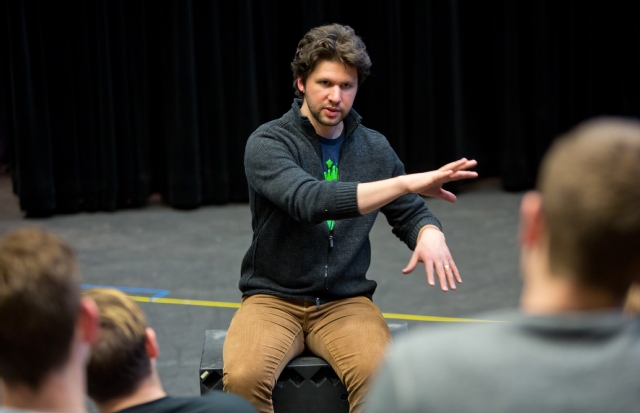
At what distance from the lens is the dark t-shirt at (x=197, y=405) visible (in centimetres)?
144

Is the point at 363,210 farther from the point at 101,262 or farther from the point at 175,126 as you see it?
the point at 175,126

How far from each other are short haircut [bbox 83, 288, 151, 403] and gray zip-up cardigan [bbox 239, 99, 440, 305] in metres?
1.00

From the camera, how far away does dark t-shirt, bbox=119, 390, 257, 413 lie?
144cm

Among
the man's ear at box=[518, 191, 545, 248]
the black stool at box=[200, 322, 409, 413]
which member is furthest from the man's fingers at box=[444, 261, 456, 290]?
the man's ear at box=[518, 191, 545, 248]

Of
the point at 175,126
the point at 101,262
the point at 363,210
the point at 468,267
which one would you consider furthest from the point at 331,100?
the point at 175,126

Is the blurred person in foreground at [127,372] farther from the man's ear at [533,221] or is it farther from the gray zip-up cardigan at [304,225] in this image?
the gray zip-up cardigan at [304,225]

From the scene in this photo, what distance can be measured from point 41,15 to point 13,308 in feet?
16.1

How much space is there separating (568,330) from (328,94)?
5.81 ft

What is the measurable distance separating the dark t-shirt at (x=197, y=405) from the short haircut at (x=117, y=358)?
47mm

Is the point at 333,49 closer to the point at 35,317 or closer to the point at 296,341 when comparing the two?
the point at 296,341

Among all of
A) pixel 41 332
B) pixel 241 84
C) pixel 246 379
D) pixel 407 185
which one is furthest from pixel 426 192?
pixel 241 84

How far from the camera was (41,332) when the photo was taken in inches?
43.9

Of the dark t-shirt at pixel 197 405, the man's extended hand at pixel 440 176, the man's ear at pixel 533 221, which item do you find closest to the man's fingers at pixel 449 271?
the man's extended hand at pixel 440 176

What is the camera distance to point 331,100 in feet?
8.67
